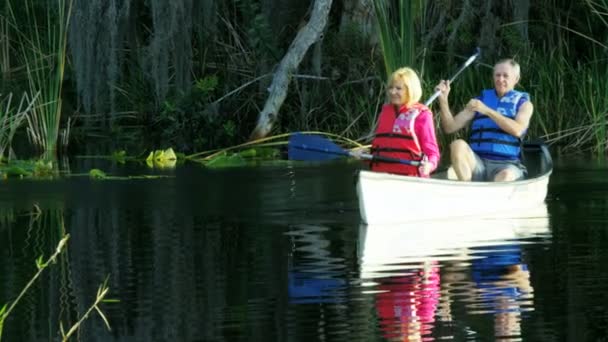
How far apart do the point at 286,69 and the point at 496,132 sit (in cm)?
753

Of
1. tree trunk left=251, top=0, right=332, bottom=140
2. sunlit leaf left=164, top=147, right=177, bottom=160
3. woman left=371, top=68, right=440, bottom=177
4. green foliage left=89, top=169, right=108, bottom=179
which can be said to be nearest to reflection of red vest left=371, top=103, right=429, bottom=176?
woman left=371, top=68, right=440, bottom=177

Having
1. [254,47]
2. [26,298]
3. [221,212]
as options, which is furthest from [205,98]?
[26,298]

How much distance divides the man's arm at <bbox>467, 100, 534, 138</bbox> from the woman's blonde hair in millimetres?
621

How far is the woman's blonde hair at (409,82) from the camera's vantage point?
12.1m

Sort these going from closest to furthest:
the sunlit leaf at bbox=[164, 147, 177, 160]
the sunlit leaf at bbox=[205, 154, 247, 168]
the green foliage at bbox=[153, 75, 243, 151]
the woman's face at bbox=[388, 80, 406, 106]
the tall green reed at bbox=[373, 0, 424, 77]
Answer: the woman's face at bbox=[388, 80, 406, 106] → the tall green reed at bbox=[373, 0, 424, 77] → the sunlit leaf at bbox=[205, 154, 247, 168] → the sunlit leaf at bbox=[164, 147, 177, 160] → the green foliage at bbox=[153, 75, 243, 151]

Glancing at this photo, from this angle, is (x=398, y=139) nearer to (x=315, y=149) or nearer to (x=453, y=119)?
(x=315, y=149)

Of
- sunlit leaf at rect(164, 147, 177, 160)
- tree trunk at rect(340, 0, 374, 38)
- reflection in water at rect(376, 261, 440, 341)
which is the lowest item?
reflection in water at rect(376, 261, 440, 341)

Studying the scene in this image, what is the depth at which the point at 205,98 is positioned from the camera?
2173cm

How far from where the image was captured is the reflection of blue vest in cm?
1303

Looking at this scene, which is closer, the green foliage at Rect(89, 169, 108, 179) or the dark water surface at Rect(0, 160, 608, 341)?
the dark water surface at Rect(0, 160, 608, 341)

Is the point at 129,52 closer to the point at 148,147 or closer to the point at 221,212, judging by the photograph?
the point at 148,147

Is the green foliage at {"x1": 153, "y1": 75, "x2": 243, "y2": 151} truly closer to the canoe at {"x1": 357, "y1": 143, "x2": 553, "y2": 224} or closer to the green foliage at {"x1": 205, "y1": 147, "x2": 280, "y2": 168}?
the green foliage at {"x1": 205, "y1": 147, "x2": 280, "y2": 168}

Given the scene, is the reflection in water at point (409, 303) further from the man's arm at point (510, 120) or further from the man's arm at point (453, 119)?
the man's arm at point (453, 119)

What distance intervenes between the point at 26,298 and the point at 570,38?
14.4 meters
